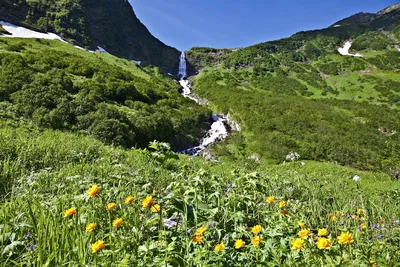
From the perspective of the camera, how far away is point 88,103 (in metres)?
23.1

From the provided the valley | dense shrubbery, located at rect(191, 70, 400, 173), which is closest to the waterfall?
the valley

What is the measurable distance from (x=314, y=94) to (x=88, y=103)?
186ft

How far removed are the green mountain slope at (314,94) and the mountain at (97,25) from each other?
14.7 meters

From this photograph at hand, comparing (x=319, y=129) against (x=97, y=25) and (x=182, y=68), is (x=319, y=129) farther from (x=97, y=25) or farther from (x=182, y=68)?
(x=97, y=25)

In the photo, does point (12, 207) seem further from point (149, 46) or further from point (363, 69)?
point (149, 46)

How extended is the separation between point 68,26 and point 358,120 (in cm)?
6807

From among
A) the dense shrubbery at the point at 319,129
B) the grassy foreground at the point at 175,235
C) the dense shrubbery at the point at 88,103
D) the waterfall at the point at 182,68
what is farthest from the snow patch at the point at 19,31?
the grassy foreground at the point at 175,235

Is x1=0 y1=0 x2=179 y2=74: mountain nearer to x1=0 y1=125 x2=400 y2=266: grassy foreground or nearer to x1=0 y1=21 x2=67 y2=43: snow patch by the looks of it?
x1=0 y1=21 x2=67 y2=43: snow patch

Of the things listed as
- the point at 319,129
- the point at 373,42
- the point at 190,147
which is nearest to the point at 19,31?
the point at 190,147

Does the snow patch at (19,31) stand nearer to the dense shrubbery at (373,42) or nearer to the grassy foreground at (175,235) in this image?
the grassy foreground at (175,235)

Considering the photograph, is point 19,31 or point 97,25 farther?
point 97,25

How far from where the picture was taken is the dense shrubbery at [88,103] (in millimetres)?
19812

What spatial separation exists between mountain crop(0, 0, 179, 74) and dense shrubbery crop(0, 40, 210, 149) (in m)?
34.4

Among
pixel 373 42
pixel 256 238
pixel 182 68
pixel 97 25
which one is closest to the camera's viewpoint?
pixel 256 238
